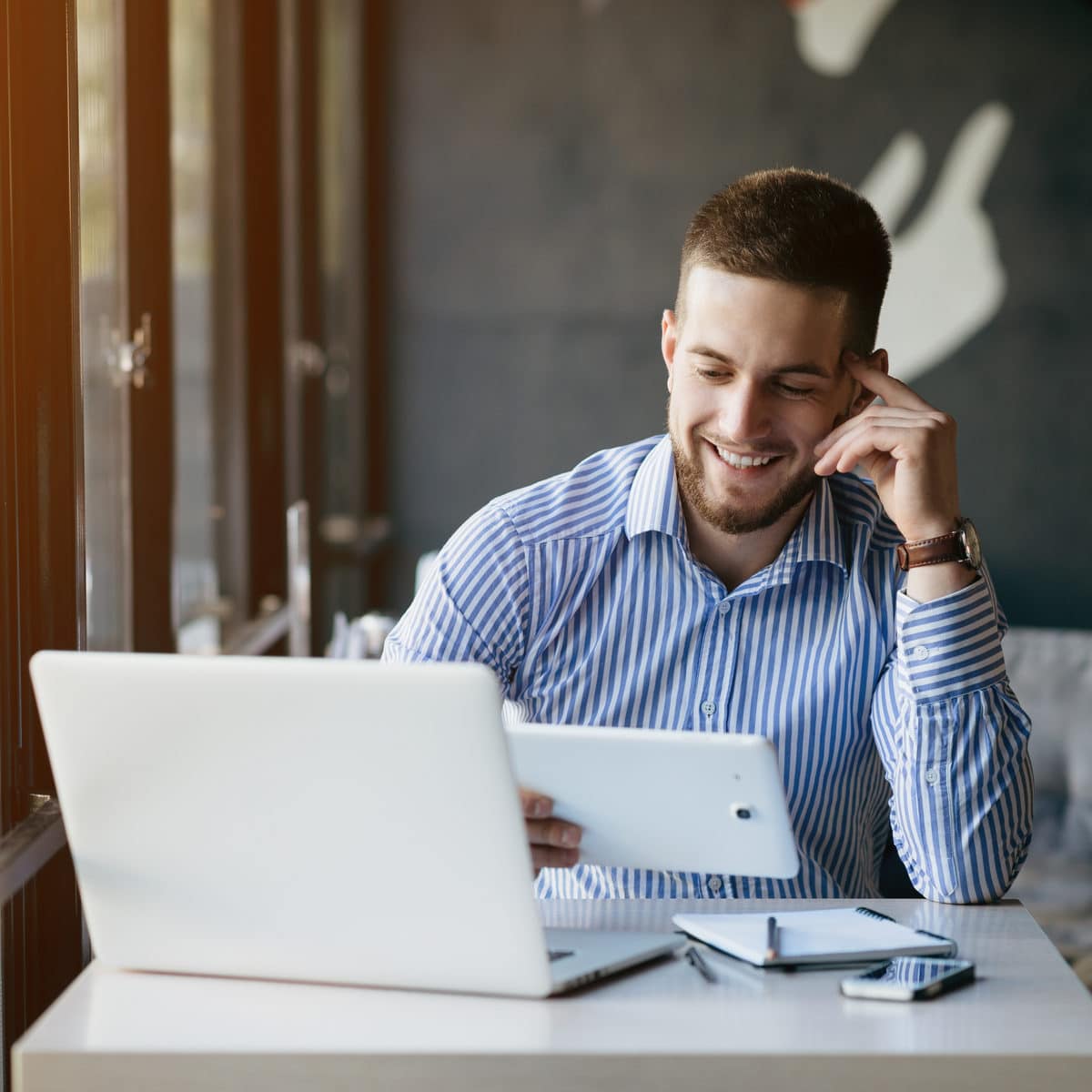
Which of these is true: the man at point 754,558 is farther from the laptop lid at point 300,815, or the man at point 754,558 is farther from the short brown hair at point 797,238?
the laptop lid at point 300,815

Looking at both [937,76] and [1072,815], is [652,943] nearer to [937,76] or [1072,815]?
[1072,815]

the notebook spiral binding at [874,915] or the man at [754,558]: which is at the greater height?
the man at [754,558]

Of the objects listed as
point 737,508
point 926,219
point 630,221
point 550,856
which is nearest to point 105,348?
point 737,508

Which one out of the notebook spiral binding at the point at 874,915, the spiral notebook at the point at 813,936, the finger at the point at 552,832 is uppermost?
the finger at the point at 552,832

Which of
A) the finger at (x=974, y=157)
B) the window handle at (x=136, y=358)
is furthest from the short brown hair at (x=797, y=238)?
the finger at (x=974, y=157)

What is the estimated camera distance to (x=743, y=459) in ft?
5.74

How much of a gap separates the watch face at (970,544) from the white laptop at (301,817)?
673 millimetres

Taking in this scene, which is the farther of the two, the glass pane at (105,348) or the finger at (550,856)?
the glass pane at (105,348)

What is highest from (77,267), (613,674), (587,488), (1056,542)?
(77,267)

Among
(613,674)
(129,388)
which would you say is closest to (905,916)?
(613,674)

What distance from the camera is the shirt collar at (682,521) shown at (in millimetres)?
1750

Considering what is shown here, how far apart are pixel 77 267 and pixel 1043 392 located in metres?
3.47

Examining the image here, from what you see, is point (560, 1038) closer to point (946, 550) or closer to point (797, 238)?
point (946, 550)

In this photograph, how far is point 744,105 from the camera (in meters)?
4.49
